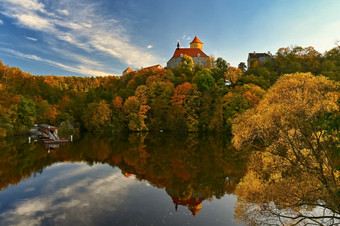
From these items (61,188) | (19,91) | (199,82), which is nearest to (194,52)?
(199,82)

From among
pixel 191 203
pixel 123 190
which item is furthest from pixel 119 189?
pixel 191 203

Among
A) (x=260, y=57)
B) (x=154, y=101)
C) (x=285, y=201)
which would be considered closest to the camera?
(x=285, y=201)

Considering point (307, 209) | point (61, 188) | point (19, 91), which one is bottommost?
point (61, 188)

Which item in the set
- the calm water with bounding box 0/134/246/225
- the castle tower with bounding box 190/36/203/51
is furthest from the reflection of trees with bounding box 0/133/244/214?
the castle tower with bounding box 190/36/203/51

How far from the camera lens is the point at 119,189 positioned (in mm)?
17281

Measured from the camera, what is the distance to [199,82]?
65625 millimetres

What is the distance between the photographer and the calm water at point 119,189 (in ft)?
41.0

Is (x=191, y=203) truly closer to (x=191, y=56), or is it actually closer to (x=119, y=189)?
(x=119, y=189)

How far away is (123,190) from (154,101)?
48525 mm

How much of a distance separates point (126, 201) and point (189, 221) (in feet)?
16.1

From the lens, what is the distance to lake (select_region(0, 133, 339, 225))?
12.4 m

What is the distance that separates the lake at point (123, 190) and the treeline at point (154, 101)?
28.8m

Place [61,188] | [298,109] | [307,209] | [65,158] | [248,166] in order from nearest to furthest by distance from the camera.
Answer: [298,109]
[307,209]
[61,188]
[248,166]
[65,158]

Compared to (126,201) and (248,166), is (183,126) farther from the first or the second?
(126,201)
